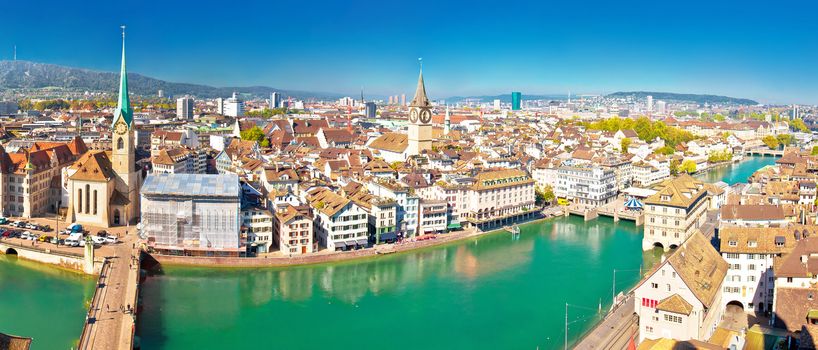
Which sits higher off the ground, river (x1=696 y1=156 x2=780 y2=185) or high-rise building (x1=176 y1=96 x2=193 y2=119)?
high-rise building (x1=176 y1=96 x2=193 y2=119)

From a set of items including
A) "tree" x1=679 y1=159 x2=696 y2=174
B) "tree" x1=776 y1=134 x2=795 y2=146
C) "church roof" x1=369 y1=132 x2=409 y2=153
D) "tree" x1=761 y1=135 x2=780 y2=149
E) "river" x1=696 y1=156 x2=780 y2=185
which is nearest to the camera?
"church roof" x1=369 y1=132 x2=409 y2=153

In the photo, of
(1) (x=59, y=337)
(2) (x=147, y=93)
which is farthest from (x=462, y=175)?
(2) (x=147, y=93)

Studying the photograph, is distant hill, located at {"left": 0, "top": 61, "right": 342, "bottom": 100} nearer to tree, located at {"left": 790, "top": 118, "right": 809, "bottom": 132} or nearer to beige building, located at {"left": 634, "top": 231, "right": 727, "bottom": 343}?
tree, located at {"left": 790, "top": 118, "right": 809, "bottom": 132}

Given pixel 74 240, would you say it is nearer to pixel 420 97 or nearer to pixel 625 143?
pixel 420 97

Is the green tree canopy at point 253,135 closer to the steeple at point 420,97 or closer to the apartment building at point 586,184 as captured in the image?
the steeple at point 420,97

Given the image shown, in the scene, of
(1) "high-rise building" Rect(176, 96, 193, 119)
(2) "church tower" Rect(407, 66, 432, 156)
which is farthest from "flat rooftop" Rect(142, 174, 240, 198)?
(1) "high-rise building" Rect(176, 96, 193, 119)

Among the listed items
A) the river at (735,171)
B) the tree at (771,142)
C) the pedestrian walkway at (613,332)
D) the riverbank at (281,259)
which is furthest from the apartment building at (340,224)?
the tree at (771,142)

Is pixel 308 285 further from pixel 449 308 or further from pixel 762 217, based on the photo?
pixel 762 217
